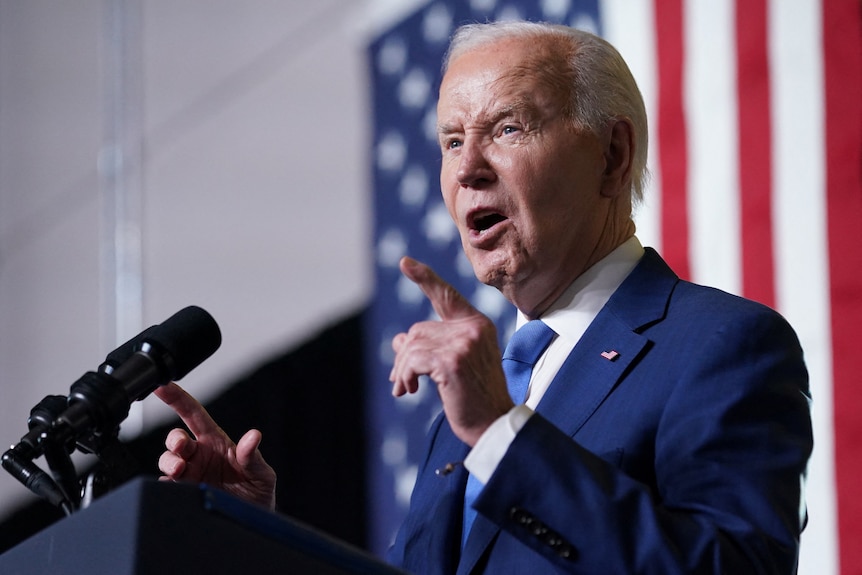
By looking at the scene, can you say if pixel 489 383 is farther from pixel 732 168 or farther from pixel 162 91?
pixel 162 91

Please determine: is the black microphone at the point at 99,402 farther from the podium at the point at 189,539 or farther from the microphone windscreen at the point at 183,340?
the podium at the point at 189,539

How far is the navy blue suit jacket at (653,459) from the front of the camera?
1253mm

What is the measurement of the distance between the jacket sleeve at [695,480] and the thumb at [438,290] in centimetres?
15

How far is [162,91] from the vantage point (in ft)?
16.5

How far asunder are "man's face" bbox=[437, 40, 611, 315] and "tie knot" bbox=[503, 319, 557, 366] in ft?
0.18

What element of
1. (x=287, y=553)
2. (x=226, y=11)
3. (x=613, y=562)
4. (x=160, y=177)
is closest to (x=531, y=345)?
(x=613, y=562)

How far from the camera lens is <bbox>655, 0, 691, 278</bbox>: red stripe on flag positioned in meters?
3.10

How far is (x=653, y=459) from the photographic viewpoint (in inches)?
57.4

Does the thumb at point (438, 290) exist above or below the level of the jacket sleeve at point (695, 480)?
above

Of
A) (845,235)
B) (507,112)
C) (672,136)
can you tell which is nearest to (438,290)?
(507,112)

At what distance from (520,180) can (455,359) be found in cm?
64

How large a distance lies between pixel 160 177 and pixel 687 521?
3912 millimetres

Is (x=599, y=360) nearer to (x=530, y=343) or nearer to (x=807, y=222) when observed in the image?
(x=530, y=343)

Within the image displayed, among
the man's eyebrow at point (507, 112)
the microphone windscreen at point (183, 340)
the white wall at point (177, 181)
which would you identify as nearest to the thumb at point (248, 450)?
the microphone windscreen at point (183, 340)
